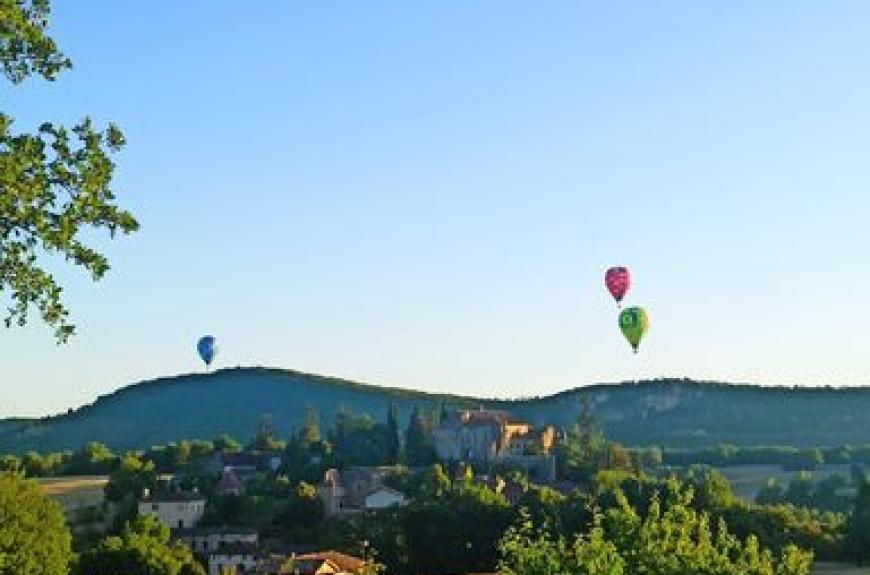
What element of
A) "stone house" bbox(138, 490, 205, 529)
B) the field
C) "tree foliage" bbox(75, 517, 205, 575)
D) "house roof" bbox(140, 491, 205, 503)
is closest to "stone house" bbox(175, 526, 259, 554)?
"stone house" bbox(138, 490, 205, 529)

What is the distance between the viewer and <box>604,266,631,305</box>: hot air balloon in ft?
289

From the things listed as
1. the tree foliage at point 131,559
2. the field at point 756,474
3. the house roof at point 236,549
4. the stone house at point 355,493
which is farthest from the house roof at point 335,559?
the field at point 756,474

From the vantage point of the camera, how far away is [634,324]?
94000 millimetres

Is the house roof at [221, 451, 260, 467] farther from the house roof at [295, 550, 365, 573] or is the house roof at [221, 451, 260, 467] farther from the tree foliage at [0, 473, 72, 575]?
the tree foliage at [0, 473, 72, 575]

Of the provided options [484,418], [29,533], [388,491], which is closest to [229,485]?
[388,491]

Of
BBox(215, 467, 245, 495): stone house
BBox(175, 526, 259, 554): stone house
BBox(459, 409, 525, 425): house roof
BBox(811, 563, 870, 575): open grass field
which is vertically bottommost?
BBox(811, 563, 870, 575): open grass field

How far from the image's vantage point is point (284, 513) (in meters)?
111

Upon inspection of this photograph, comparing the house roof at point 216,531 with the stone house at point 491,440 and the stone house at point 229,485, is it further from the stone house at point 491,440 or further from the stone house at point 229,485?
the stone house at point 491,440

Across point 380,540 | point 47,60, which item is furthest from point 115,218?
point 380,540

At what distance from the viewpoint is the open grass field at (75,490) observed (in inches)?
4823

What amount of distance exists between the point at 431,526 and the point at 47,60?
75.4 m

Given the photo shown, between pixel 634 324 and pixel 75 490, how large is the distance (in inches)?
2479

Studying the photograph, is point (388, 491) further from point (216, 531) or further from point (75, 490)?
point (75, 490)

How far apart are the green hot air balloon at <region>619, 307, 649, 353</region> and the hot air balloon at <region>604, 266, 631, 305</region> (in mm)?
5524
